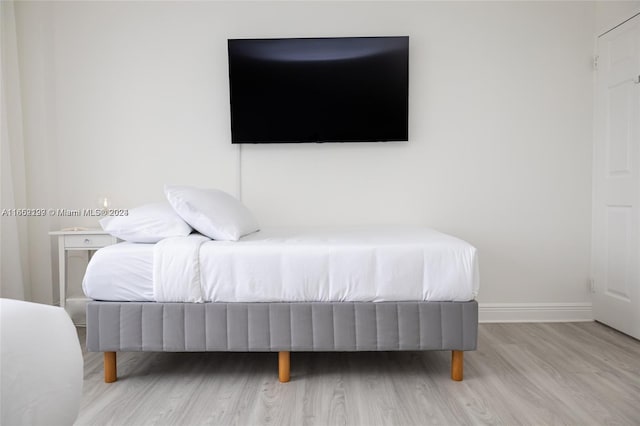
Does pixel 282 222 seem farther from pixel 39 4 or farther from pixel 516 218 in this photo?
pixel 39 4

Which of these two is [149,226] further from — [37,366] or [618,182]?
[618,182]

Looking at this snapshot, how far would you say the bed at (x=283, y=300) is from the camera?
204cm

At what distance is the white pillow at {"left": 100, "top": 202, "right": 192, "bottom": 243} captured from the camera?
2.21 meters

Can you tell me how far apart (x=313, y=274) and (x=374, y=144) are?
1.53 m

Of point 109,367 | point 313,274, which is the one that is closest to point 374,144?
point 313,274

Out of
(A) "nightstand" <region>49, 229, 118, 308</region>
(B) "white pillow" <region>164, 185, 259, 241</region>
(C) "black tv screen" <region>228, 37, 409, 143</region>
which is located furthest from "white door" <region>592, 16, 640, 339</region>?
(A) "nightstand" <region>49, 229, 118, 308</region>

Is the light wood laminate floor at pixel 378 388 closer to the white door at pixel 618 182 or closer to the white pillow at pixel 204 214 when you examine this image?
the white door at pixel 618 182

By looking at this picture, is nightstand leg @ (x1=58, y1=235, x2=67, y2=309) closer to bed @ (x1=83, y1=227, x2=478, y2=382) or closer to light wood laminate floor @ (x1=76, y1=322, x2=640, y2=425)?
light wood laminate floor @ (x1=76, y1=322, x2=640, y2=425)

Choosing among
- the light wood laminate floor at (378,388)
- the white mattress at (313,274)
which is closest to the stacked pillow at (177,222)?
the white mattress at (313,274)

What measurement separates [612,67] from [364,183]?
1.87m

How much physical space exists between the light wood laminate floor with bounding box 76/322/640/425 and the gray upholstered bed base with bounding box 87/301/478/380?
0.63ft

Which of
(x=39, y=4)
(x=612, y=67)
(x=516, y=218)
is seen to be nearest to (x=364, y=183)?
(x=516, y=218)

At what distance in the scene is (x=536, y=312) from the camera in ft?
10.6

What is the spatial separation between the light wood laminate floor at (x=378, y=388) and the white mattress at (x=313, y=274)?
0.42m
